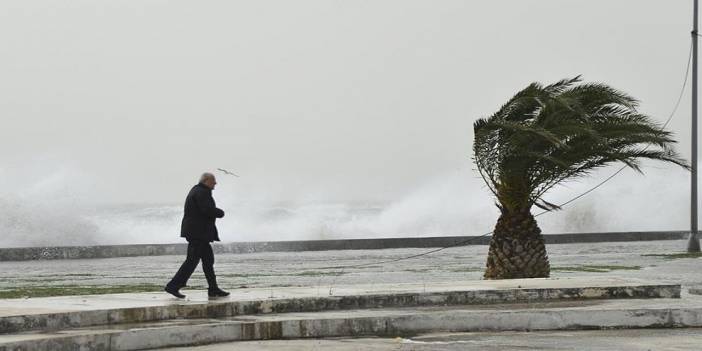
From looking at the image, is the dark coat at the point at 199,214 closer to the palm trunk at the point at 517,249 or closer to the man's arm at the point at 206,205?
the man's arm at the point at 206,205

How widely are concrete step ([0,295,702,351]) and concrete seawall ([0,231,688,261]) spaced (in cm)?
2407

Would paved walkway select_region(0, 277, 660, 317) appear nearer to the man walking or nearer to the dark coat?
the man walking

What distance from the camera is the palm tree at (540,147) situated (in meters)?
17.0

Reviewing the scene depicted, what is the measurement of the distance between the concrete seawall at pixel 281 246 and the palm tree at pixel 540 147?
58.3 ft

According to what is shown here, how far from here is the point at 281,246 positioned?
42.4 metres

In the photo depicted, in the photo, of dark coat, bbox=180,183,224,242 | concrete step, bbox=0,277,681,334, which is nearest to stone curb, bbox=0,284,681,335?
concrete step, bbox=0,277,681,334

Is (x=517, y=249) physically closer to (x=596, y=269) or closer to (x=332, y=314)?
(x=596, y=269)

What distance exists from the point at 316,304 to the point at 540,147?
6272 mm

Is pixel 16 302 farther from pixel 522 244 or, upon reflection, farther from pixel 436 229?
pixel 436 229

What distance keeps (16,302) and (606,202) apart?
2122 inches

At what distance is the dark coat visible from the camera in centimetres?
1204

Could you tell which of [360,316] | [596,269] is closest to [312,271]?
[596,269]

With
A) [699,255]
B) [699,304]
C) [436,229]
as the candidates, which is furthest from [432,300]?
[436,229]

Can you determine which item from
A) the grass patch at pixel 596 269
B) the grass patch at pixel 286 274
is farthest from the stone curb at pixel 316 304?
the grass patch at pixel 286 274
